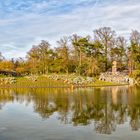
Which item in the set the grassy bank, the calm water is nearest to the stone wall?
the grassy bank

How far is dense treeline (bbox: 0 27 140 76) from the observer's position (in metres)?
67.2

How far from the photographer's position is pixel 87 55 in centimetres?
7019

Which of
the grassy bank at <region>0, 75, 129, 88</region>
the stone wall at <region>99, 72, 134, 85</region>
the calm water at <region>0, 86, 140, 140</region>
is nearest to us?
the calm water at <region>0, 86, 140, 140</region>

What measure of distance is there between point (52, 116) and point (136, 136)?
7574mm

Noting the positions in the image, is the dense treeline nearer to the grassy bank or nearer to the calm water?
the grassy bank

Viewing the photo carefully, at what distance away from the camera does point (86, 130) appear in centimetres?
1667

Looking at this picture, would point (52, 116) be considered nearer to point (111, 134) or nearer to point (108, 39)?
point (111, 134)

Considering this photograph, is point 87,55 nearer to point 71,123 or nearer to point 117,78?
point 117,78

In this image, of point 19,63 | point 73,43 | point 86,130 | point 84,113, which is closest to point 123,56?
point 73,43

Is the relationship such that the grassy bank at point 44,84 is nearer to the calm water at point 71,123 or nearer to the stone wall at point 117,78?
the stone wall at point 117,78

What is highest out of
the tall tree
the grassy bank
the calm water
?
the tall tree

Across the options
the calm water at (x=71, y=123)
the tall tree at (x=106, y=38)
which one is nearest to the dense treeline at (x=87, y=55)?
the tall tree at (x=106, y=38)

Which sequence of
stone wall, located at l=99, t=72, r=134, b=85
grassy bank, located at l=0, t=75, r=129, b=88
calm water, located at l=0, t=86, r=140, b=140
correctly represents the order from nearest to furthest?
calm water, located at l=0, t=86, r=140, b=140, grassy bank, located at l=0, t=75, r=129, b=88, stone wall, located at l=99, t=72, r=134, b=85

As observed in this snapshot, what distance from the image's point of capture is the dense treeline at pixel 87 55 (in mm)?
67250
